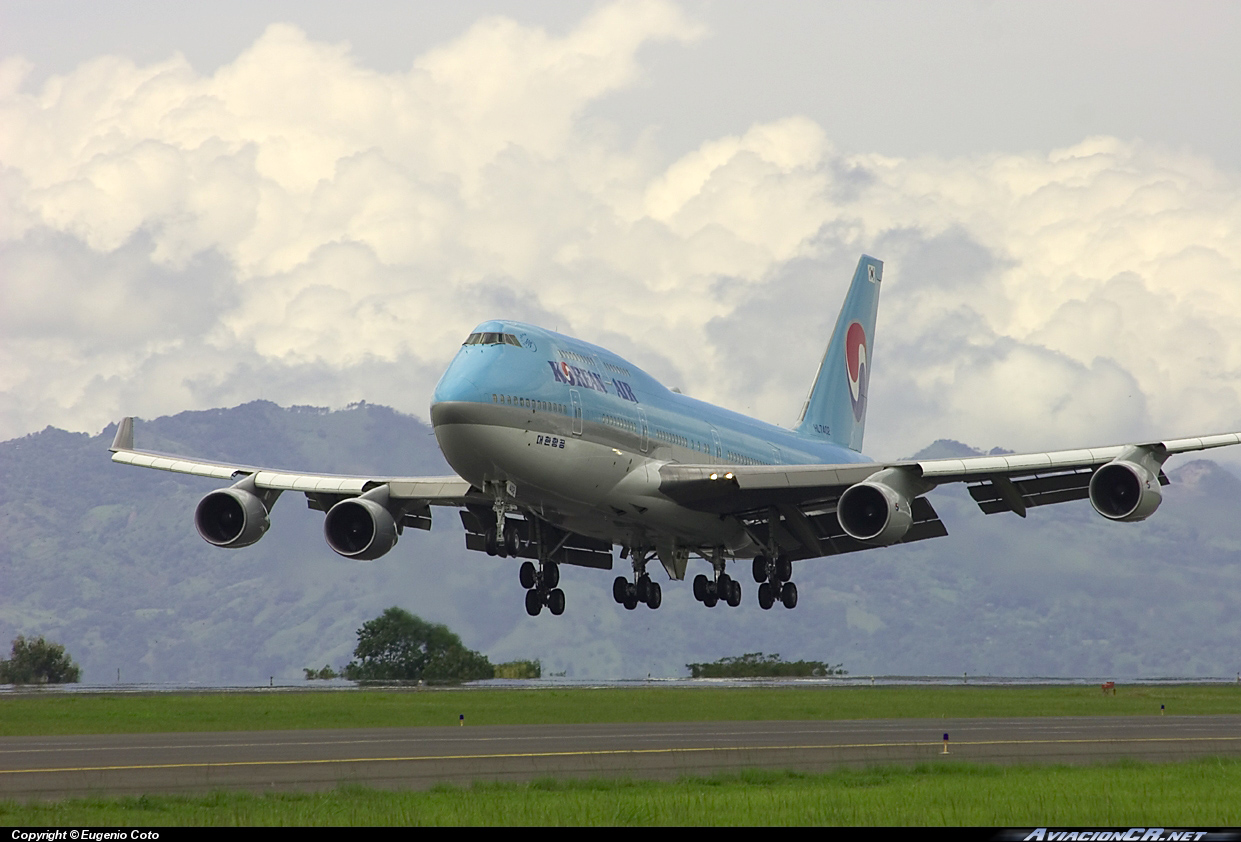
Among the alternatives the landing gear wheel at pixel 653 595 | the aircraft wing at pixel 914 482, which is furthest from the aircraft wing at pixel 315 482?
the landing gear wheel at pixel 653 595

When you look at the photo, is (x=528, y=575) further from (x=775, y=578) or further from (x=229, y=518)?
(x=229, y=518)

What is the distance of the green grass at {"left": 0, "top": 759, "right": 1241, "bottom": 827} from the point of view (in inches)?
928

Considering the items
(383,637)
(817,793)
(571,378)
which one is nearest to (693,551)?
(571,378)

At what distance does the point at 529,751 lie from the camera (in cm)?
3800

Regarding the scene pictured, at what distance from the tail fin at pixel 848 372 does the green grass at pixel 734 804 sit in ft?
106

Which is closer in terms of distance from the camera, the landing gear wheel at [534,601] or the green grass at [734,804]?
the green grass at [734,804]

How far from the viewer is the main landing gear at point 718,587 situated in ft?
165

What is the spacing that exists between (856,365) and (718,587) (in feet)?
→ 63.6

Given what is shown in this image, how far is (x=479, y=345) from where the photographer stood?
127 ft

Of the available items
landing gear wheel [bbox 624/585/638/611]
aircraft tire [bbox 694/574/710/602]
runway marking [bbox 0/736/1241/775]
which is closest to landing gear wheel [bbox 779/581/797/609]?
aircraft tire [bbox 694/574/710/602]

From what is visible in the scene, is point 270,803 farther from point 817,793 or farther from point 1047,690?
point 1047,690

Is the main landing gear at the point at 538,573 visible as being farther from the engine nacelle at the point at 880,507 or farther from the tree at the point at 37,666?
the tree at the point at 37,666

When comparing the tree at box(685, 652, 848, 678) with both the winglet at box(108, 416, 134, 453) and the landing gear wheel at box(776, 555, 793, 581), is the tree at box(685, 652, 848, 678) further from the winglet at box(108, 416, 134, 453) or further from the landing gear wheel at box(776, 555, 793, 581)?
the winglet at box(108, 416, 134, 453)
